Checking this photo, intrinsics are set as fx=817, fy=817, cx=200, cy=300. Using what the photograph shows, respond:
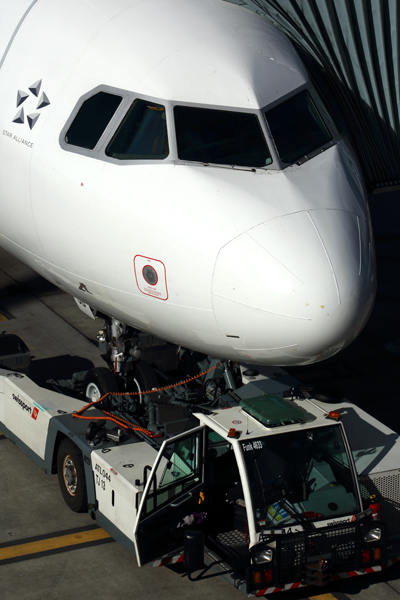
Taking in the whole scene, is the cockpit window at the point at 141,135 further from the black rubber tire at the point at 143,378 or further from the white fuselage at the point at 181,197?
the black rubber tire at the point at 143,378

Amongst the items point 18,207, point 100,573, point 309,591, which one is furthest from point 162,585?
point 18,207

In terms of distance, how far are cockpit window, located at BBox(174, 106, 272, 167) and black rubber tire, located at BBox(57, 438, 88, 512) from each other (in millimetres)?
4543

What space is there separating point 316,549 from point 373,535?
80cm

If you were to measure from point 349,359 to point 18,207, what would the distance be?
8948mm

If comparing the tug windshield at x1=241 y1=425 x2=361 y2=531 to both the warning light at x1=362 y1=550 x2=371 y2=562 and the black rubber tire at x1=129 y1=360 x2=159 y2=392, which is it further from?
the black rubber tire at x1=129 y1=360 x2=159 y2=392

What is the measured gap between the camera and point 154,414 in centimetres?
1202

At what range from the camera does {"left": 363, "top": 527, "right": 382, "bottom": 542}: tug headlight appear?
948 cm

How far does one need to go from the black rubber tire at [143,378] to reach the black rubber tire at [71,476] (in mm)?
1790

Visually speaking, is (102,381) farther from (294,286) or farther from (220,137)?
(294,286)

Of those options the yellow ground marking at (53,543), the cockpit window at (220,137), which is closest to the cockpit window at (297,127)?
the cockpit window at (220,137)

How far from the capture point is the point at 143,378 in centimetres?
1301

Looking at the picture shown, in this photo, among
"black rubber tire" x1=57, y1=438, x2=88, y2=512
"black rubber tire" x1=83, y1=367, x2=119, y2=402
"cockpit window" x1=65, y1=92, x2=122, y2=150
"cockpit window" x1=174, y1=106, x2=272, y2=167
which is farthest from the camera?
"black rubber tire" x1=83, y1=367, x2=119, y2=402

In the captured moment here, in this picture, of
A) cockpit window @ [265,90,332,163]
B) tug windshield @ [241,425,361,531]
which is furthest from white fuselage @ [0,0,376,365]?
tug windshield @ [241,425,361,531]

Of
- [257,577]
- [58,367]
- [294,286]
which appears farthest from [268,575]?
[58,367]
